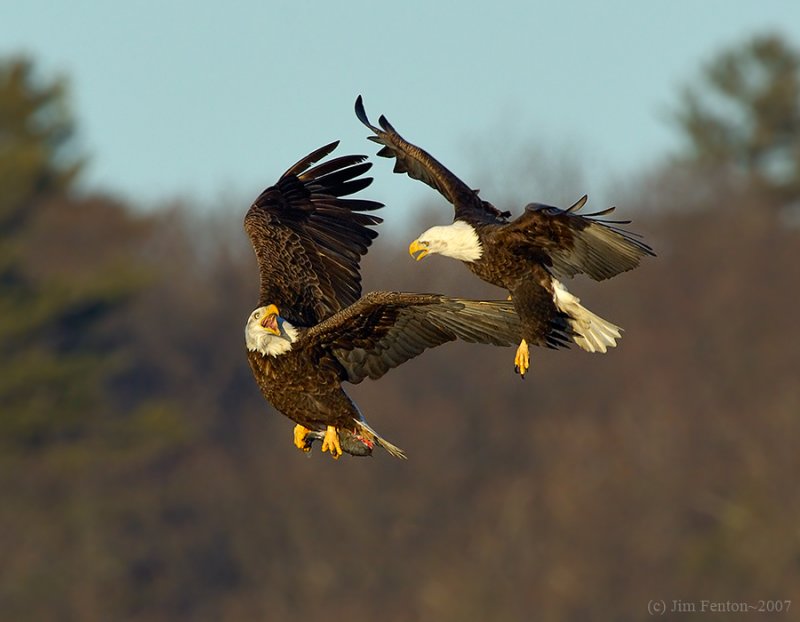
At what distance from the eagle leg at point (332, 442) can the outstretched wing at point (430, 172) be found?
5.44 feet

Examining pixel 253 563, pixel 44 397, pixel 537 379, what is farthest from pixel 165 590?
pixel 537 379

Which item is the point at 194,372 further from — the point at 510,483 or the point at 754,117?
the point at 754,117

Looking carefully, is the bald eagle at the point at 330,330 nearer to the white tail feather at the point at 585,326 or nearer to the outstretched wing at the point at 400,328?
the outstretched wing at the point at 400,328

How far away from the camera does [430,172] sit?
45.1 ft

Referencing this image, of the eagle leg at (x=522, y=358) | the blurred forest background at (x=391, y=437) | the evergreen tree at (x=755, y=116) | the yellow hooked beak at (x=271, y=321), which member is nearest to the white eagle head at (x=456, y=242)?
the eagle leg at (x=522, y=358)

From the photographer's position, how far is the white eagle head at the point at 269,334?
1179 cm

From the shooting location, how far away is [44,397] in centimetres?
4641

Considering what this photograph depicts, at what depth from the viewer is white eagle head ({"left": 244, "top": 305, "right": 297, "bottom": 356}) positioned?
1179cm

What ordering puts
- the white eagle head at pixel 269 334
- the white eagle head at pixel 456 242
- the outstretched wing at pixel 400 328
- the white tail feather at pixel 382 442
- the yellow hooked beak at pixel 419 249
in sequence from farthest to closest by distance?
1. the yellow hooked beak at pixel 419 249
2. the white eagle head at pixel 456 242
3. the white eagle head at pixel 269 334
4. the white tail feather at pixel 382 442
5. the outstretched wing at pixel 400 328

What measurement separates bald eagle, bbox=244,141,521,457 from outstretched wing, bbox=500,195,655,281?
22.1 inches

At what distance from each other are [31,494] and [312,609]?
8.40 metres

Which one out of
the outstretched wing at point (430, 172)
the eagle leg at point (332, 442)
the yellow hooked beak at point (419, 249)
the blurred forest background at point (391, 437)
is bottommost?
the eagle leg at point (332, 442)

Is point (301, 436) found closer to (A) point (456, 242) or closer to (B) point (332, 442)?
(B) point (332, 442)

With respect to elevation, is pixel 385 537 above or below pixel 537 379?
below
